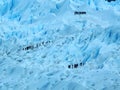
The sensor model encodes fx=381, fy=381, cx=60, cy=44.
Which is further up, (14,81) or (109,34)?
(109,34)

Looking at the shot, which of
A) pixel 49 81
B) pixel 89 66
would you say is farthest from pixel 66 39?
pixel 49 81

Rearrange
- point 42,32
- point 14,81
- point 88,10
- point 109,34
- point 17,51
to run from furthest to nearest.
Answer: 1. point 88,10
2. point 42,32
3. point 17,51
4. point 109,34
5. point 14,81

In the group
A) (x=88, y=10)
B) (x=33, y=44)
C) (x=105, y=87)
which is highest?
(x=88, y=10)

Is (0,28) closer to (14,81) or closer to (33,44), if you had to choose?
(33,44)

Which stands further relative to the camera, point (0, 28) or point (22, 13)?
point (22, 13)

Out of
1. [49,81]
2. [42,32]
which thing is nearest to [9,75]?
[49,81]

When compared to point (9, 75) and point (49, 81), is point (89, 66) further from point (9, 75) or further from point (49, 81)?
point (9, 75)

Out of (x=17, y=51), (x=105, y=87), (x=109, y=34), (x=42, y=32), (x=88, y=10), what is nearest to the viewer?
(x=105, y=87)
